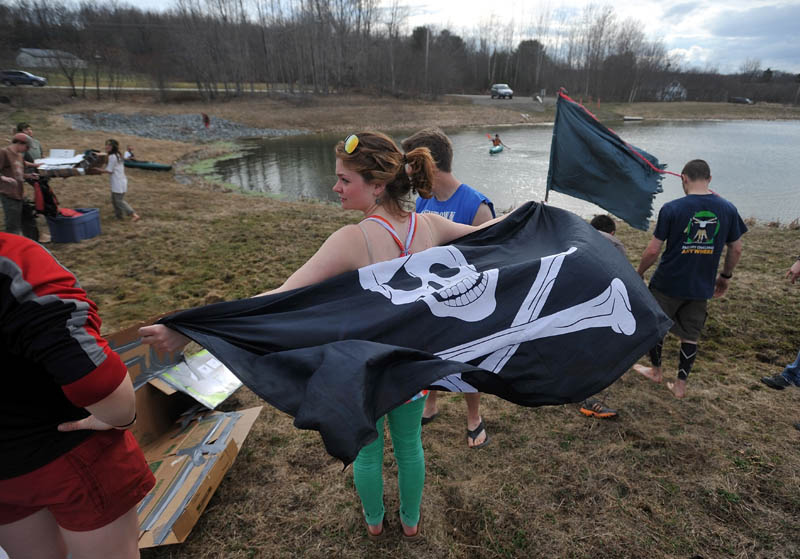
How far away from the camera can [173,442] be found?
2709mm

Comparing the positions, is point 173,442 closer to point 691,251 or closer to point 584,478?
point 584,478

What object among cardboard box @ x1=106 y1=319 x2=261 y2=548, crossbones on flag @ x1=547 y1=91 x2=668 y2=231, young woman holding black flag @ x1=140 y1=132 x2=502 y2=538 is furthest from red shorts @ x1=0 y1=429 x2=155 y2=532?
crossbones on flag @ x1=547 y1=91 x2=668 y2=231

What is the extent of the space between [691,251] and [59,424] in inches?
161

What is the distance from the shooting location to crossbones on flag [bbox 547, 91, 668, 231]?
3.88 m

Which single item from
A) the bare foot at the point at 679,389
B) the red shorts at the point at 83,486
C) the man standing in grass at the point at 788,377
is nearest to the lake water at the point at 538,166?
the man standing in grass at the point at 788,377

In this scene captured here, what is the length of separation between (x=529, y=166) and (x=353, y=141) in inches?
740

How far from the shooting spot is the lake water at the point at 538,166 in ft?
43.8

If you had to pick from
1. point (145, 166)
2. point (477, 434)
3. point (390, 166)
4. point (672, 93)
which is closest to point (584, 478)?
point (477, 434)

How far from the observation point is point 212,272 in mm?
6176

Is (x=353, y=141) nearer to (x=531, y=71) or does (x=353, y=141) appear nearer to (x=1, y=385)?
(x=1, y=385)

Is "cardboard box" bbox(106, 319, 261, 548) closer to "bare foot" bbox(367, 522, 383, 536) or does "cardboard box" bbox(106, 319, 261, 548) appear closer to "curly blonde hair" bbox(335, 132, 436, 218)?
"bare foot" bbox(367, 522, 383, 536)

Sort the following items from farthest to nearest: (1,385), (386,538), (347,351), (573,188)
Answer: (573,188) < (386,538) < (347,351) < (1,385)

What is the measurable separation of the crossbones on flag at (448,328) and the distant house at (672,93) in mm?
76939

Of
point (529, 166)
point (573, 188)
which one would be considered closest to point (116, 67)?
point (529, 166)
